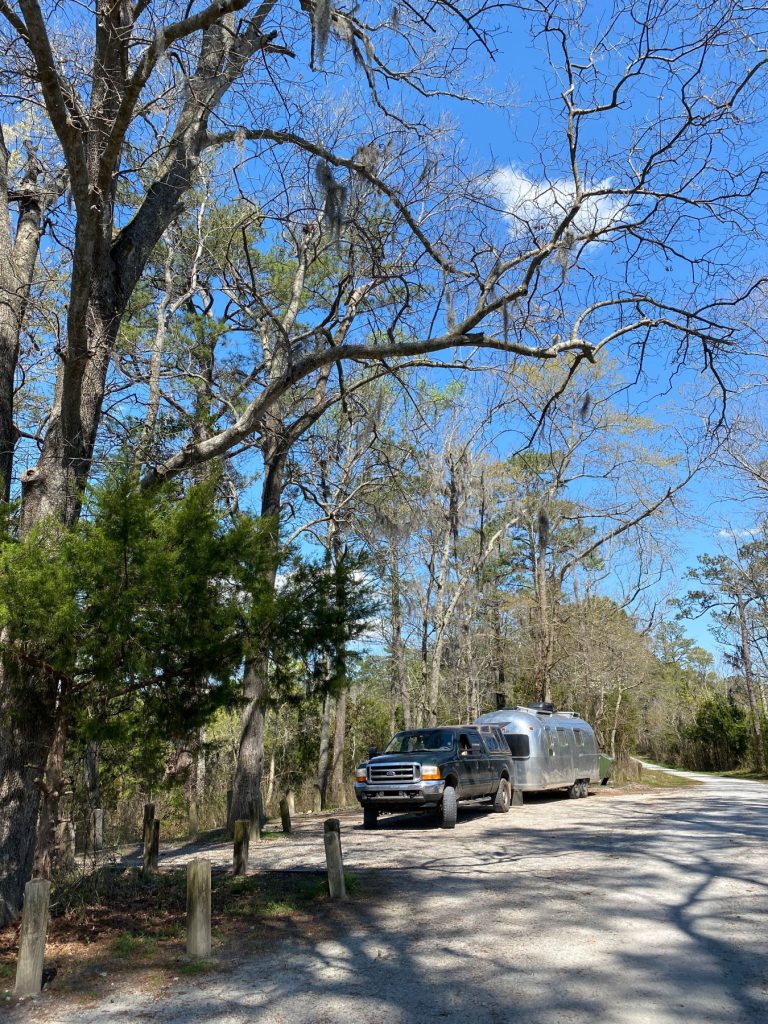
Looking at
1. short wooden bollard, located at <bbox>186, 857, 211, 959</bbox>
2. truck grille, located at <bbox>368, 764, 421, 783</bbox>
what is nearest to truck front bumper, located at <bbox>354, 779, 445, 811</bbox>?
truck grille, located at <bbox>368, 764, 421, 783</bbox>

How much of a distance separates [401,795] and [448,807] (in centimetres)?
87

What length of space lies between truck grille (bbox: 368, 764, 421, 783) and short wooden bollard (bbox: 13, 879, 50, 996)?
8.70m

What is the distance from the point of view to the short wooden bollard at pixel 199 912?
636 centimetres

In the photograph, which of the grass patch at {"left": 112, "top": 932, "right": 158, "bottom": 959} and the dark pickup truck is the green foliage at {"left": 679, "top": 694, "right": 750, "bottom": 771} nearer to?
the dark pickup truck

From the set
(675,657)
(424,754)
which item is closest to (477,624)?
(424,754)

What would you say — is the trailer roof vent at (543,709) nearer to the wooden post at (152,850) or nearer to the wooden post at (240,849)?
the wooden post at (152,850)

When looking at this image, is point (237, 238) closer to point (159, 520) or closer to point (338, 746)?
point (159, 520)

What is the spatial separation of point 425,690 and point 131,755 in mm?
24168

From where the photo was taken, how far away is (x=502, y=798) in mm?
16781

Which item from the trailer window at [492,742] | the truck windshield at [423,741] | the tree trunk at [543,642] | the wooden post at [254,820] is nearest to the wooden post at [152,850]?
the wooden post at [254,820]

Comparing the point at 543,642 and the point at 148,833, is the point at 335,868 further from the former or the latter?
the point at 543,642

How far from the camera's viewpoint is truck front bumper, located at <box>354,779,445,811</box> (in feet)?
44.8

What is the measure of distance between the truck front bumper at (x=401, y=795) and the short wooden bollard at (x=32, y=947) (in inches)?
342

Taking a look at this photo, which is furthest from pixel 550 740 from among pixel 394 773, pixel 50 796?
pixel 50 796
